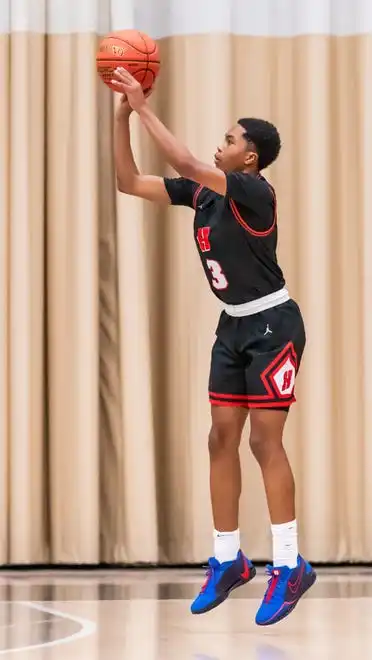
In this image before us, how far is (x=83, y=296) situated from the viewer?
4.54 m

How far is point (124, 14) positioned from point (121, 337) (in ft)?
3.96

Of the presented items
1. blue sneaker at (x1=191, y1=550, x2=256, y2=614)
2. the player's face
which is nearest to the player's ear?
the player's face

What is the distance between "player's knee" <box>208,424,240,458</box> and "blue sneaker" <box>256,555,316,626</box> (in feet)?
1.18

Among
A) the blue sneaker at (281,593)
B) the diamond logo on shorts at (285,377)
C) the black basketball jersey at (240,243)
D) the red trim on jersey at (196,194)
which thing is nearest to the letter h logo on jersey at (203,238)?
the black basketball jersey at (240,243)

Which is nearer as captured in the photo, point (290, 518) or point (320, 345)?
point (290, 518)

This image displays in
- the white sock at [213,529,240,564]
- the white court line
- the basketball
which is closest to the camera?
the white court line

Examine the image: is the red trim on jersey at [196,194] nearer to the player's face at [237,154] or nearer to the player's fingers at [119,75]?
the player's face at [237,154]

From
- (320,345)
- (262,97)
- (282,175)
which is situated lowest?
(320,345)

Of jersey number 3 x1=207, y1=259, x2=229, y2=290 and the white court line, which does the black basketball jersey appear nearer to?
jersey number 3 x1=207, y1=259, x2=229, y2=290

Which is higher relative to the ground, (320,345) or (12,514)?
(320,345)

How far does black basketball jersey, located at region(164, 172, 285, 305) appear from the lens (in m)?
3.37

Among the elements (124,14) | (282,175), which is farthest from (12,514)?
(124,14)

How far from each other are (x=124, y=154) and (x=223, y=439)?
0.87 m

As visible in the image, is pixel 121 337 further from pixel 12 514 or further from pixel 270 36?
pixel 270 36
